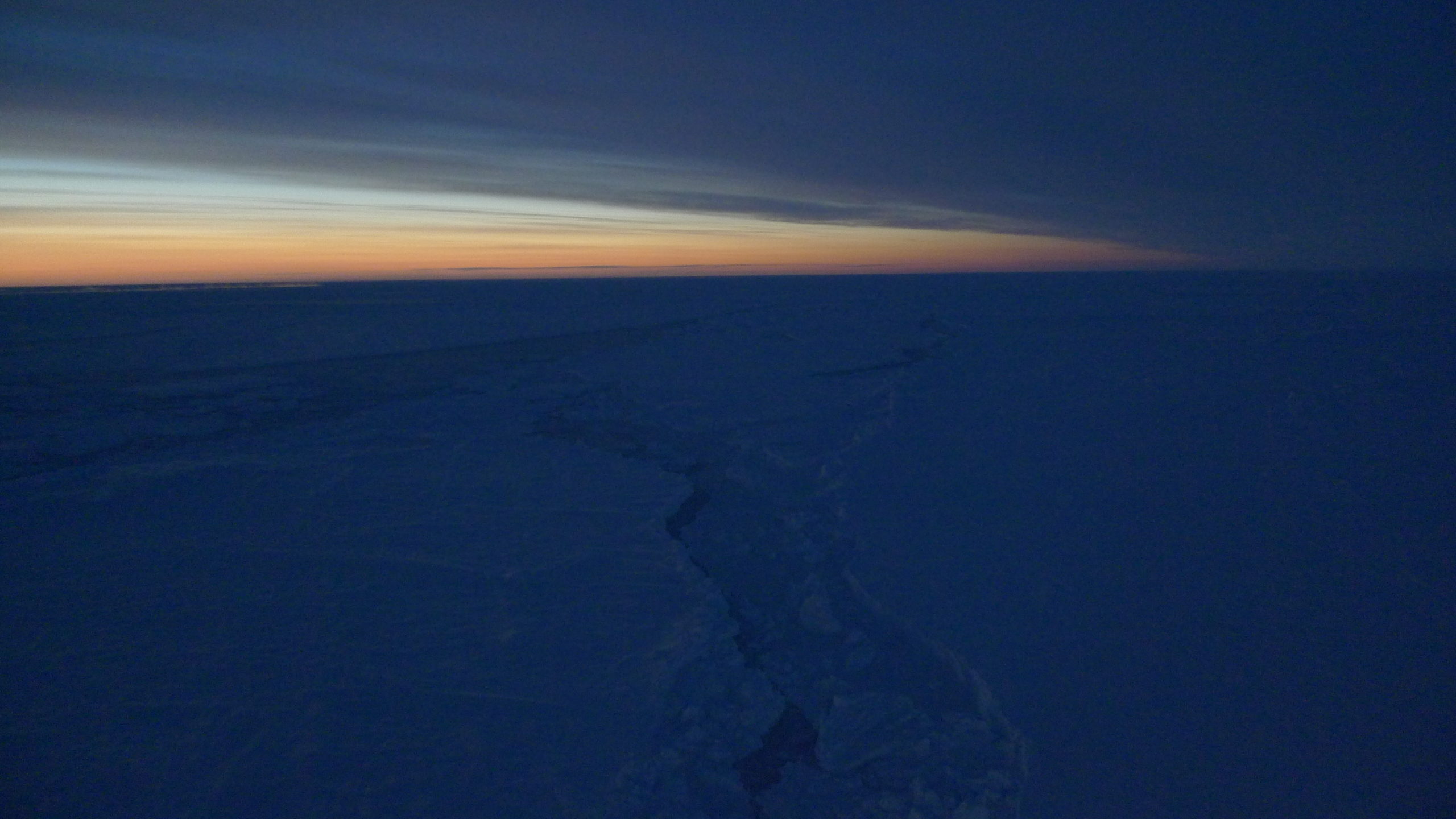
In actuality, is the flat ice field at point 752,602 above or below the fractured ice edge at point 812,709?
above

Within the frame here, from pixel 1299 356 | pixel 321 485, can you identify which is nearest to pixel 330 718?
pixel 321 485

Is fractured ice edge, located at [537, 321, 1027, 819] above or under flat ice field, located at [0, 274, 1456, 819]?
under

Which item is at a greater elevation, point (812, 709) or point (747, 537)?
point (747, 537)

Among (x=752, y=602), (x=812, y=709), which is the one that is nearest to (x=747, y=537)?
(x=752, y=602)

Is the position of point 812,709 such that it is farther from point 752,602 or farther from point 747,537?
point 747,537

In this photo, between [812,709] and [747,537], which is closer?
[812,709]
